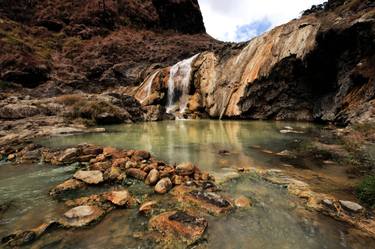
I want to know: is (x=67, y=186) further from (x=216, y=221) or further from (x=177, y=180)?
(x=216, y=221)

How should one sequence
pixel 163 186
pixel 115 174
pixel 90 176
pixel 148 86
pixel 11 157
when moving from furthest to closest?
pixel 148 86 → pixel 11 157 → pixel 115 174 → pixel 90 176 → pixel 163 186

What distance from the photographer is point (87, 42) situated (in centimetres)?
4916

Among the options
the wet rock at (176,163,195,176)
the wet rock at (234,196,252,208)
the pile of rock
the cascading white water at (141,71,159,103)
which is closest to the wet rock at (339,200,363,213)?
the wet rock at (234,196,252,208)

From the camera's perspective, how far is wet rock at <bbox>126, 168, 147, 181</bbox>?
684 cm

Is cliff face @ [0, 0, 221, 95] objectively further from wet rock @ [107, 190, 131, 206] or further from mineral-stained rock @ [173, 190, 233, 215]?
mineral-stained rock @ [173, 190, 233, 215]

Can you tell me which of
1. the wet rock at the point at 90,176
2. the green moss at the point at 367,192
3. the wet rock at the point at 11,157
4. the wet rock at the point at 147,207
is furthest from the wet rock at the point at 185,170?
the wet rock at the point at 11,157

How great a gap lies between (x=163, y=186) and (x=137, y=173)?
1.20 meters

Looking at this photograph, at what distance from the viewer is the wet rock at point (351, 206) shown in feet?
16.1

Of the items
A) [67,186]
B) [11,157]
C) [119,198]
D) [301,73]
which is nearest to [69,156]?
[11,157]

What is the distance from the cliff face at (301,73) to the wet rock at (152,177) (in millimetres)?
13589

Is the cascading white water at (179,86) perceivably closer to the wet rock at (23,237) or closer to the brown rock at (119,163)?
the brown rock at (119,163)

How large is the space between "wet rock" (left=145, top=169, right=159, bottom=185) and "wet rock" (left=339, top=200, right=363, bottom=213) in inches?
159

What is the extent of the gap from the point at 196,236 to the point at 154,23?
6087 centimetres

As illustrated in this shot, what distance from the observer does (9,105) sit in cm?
1864
